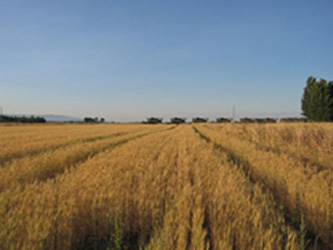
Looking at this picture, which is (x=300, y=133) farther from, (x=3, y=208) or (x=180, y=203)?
(x=3, y=208)

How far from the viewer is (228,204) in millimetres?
1949

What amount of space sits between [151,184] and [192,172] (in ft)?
A: 3.85

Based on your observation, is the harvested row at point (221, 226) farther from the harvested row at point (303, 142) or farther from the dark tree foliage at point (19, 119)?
the dark tree foliage at point (19, 119)

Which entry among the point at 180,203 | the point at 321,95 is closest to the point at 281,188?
the point at 180,203

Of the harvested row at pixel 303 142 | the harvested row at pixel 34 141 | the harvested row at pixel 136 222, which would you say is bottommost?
the harvested row at pixel 34 141

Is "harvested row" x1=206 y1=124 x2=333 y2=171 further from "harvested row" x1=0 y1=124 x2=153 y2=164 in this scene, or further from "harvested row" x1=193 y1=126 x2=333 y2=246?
"harvested row" x1=0 y1=124 x2=153 y2=164

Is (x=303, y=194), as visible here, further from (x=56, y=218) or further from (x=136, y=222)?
(x=56, y=218)

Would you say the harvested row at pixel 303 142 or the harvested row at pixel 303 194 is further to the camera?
the harvested row at pixel 303 142

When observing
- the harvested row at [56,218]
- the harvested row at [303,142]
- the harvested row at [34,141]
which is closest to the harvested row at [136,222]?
the harvested row at [56,218]

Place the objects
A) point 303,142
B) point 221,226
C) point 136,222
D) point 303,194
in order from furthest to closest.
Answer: point 303,142 → point 303,194 → point 136,222 → point 221,226

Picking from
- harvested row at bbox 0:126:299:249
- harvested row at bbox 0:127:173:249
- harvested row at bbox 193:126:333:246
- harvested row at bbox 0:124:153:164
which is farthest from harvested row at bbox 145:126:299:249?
harvested row at bbox 0:124:153:164

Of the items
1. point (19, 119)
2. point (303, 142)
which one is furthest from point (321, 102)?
point (19, 119)

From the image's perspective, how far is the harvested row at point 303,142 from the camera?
4.65 meters

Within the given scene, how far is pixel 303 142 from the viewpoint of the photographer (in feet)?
19.9
